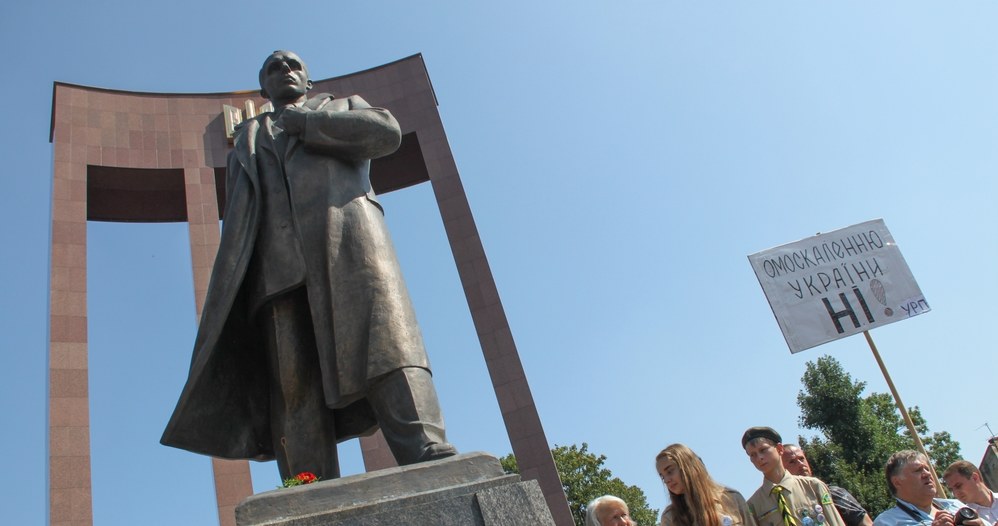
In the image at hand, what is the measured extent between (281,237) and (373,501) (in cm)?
137

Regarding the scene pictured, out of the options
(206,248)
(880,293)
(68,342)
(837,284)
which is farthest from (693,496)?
(206,248)

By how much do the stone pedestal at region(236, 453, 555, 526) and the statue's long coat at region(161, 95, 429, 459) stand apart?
51 centimetres

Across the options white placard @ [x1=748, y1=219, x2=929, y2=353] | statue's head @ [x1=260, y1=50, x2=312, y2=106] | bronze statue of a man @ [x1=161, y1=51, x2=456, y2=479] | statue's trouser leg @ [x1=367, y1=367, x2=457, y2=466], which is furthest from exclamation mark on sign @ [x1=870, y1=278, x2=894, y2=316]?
statue's head @ [x1=260, y1=50, x2=312, y2=106]

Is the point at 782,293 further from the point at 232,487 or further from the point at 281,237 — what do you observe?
the point at 232,487

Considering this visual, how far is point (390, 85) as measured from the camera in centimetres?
1503

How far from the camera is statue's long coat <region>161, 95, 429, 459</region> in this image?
3.12m

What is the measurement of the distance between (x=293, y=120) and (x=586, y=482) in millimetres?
29073

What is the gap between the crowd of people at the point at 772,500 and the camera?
320cm

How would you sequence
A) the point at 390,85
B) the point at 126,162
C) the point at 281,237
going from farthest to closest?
the point at 390,85, the point at 126,162, the point at 281,237

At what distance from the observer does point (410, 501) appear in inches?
99.9

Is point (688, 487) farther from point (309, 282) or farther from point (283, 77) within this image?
point (283, 77)

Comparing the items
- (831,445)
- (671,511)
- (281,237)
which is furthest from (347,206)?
(831,445)

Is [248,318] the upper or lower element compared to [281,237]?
lower

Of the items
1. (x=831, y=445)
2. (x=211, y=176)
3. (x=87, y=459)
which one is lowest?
(x=831, y=445)
